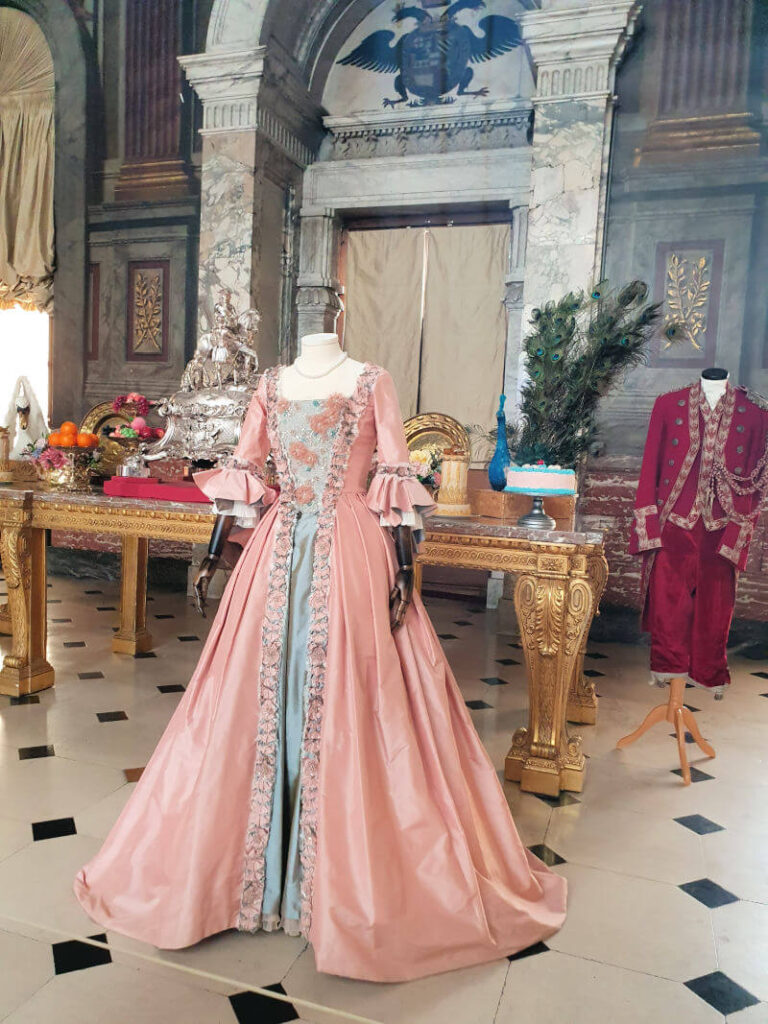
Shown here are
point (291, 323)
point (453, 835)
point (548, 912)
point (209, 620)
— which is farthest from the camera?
point (291, 323)

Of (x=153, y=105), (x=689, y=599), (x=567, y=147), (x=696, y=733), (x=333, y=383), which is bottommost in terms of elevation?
(x=696, y=733)

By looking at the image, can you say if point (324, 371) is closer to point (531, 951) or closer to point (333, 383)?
point (333, 383)

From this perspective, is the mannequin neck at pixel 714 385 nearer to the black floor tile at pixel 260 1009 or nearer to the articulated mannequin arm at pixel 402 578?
the articulated mannequin arm at pixel 402 578

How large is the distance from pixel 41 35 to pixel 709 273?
6777 mm

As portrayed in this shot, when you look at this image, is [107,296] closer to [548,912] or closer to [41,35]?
[41,35]

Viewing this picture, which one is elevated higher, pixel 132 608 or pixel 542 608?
pixel 542 608

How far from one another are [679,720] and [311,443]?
2275 mm

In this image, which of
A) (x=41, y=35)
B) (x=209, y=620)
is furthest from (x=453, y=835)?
(x=41, y=35)

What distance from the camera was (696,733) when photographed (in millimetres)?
3654

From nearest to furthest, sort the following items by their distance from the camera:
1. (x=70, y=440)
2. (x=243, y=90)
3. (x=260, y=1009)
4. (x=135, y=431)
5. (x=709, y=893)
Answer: (x=260, y=1009) → (x=709, y=893) → (x=70, y=440) → (x=135, y=431) → (x=243, y=90)

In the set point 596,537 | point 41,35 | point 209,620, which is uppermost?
point 41,35

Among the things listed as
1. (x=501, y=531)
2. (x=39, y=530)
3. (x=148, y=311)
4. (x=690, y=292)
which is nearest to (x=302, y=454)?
(x=501, y=531)

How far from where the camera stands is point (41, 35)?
25.6 ft

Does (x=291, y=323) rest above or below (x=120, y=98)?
below
